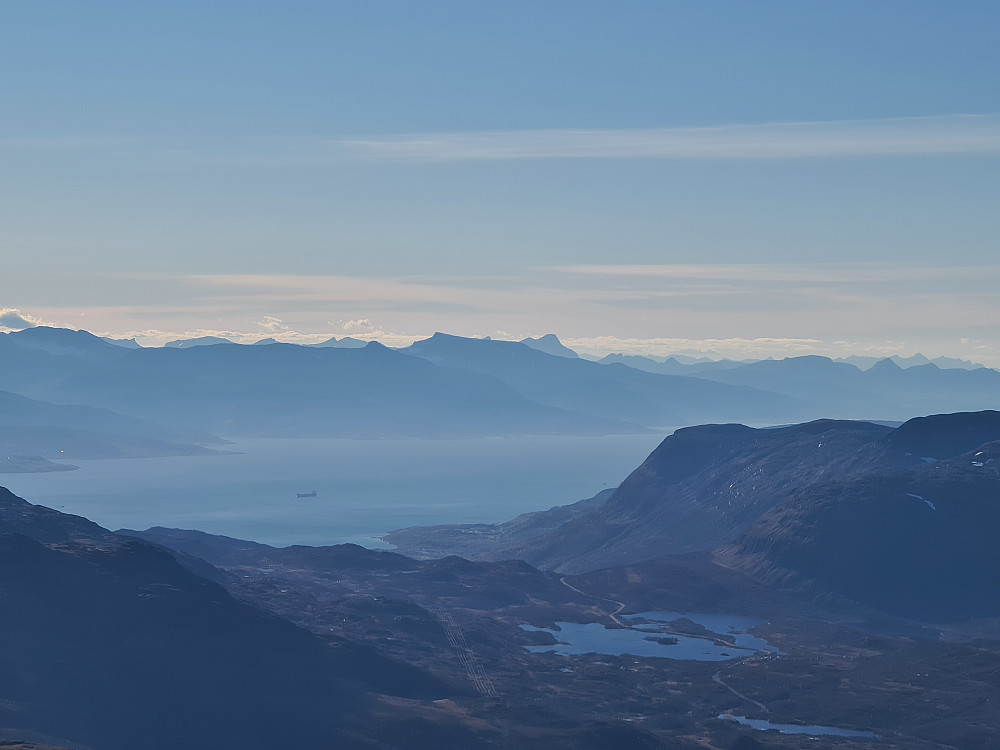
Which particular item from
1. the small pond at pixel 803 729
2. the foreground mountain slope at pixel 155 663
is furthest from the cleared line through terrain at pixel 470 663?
the small pond at pixel 803 729

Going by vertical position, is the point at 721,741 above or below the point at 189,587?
below

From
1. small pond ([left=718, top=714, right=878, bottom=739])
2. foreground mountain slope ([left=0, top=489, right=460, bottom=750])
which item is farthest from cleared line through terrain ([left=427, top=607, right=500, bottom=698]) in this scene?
small pond ([left=718, top=714, right=878, bottom=739])

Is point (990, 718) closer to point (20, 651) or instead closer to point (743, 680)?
point (743, 680)

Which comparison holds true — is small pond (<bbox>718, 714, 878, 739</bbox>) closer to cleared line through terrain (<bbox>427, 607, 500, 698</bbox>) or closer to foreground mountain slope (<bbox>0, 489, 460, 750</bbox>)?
cleared line through terrain (<bbox>427, 607, 500, 698</bbox>)

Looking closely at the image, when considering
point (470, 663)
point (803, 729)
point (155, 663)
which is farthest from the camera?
point (470, 663)

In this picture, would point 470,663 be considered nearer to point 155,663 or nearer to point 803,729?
point 803,729

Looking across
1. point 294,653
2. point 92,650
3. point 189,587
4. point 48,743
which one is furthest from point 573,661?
point 48,743

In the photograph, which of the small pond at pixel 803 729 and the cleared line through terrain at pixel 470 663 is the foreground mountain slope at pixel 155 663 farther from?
the small pond at pixel 803 729

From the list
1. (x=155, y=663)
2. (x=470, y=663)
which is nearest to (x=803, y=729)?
(x=470, y=663)
